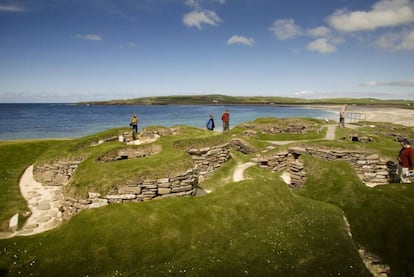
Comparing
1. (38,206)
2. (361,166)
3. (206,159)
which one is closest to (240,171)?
(206,159)

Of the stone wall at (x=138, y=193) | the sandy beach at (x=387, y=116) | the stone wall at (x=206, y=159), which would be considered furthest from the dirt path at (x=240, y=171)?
the sandy beach at (x=387, y=116)

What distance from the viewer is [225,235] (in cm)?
1154

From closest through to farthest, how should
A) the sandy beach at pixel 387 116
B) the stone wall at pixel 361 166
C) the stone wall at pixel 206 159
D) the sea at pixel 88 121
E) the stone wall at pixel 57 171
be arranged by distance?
1. the stone wall at pixel 361 166
2. the stone wall at pixel 206 159
3. the stone wall at pixel 57 171
4. the sea at pixel 88 121
5. the sandy beach at pixel 387 116

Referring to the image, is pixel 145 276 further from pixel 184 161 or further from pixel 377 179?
pixel 377 179

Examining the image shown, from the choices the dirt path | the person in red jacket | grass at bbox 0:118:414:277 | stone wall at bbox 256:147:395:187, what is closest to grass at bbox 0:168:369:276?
grass at bbox 0:118:414:277

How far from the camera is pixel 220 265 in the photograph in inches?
381

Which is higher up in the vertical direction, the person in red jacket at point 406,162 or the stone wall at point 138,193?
the person in red jacket at point 406,162

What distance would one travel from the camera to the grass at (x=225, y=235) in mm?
9602

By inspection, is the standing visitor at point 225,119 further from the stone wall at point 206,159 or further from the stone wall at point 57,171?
the stone wall at point 57,171

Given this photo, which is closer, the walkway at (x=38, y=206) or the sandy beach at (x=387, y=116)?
the walkway at (x=38, y=206)

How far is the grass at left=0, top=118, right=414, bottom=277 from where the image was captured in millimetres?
9602

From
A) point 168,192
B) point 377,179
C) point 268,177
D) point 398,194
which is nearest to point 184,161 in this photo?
point 168,192

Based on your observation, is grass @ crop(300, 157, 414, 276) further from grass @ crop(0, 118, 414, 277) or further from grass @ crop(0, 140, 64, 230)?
grass @ crop(0, 140, 64, 230)

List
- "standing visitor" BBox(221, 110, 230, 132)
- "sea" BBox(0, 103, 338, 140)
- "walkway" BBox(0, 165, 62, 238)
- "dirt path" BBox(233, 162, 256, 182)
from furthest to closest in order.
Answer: "sea" BBox(0, 103, 338, 140) → "standing visitor" BBox(221, 110, 230, 132) → "dirt path" BBox(233, 162, 256, 182) → "walkway" BBox(0, 165, 62, 238)
